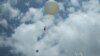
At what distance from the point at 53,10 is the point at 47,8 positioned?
1.42 m

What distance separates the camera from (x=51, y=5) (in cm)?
4594

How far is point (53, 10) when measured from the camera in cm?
4594

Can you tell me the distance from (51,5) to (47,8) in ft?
3.70

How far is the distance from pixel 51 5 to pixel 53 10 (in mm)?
1211

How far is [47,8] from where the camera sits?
1806 inches
